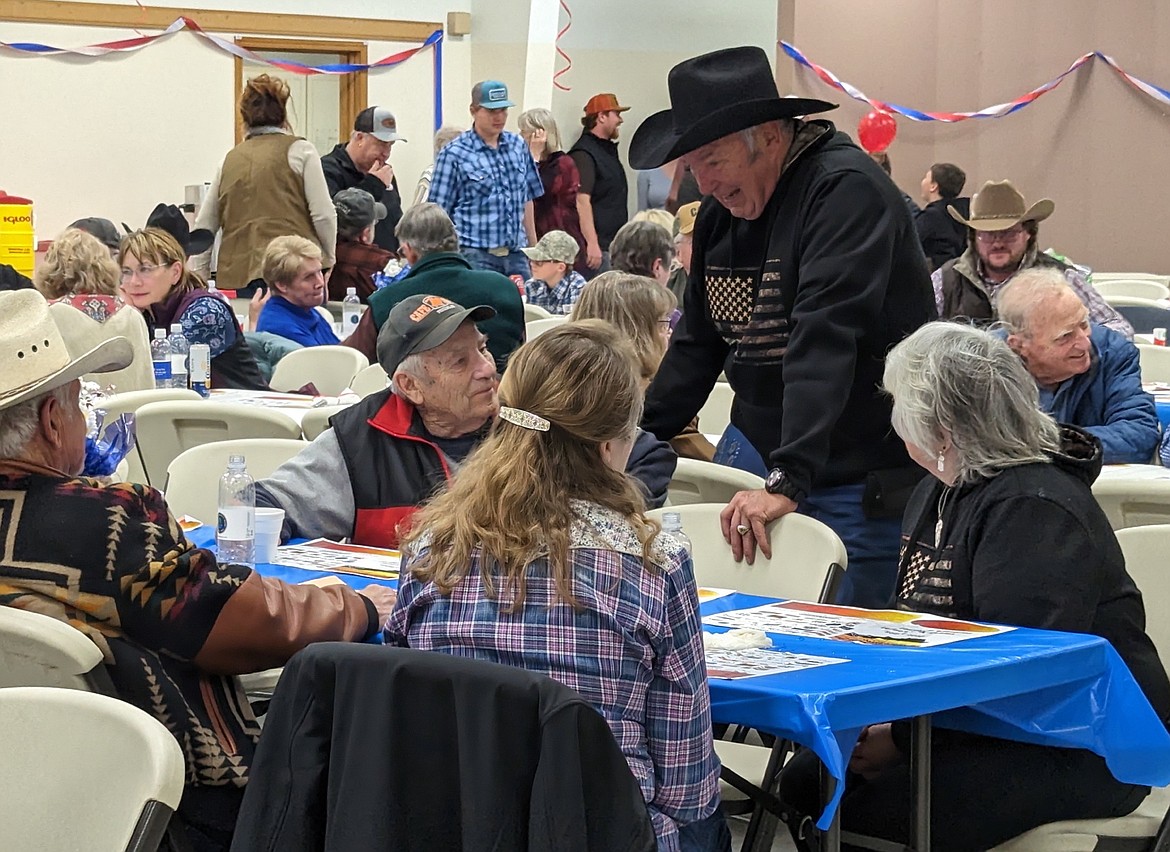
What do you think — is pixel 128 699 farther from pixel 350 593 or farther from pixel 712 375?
pixel 712 375

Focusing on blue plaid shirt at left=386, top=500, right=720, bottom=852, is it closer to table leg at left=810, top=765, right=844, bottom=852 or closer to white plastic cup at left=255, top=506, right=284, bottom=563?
table leg at left=810, top=765, right=844, bottom=852

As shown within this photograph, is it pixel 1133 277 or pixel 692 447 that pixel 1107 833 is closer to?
pixel 692 447

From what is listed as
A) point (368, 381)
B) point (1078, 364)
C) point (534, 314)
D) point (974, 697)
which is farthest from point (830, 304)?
point (534, 314)

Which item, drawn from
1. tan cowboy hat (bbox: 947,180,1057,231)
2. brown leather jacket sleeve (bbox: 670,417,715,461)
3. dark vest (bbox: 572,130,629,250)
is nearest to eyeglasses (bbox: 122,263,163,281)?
brown leather jacket sleeve (bbox: 670,417,715,461)

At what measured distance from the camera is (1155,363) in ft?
19.8

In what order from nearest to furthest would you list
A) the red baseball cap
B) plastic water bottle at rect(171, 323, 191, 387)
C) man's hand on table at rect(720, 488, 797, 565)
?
man's hand on table at rect(720, 488, 797, 565) → plastic water bottle at rect(171, 323, 191, 387) → the red baseball cap

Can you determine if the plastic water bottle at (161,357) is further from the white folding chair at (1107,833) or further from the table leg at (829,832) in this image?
the white folding chair at (1107,833)

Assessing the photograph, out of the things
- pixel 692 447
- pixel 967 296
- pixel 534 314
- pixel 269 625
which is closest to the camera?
pixel 269 625

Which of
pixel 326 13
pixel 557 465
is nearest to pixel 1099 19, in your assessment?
pixel 326 13

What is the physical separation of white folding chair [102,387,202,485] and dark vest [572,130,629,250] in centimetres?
687

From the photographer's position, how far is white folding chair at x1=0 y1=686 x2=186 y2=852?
169 cm

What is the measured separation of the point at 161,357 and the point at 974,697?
4094 mm

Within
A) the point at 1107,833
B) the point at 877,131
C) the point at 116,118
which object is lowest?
the point at 1107,833

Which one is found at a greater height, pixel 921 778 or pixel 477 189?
pixel 477 189
